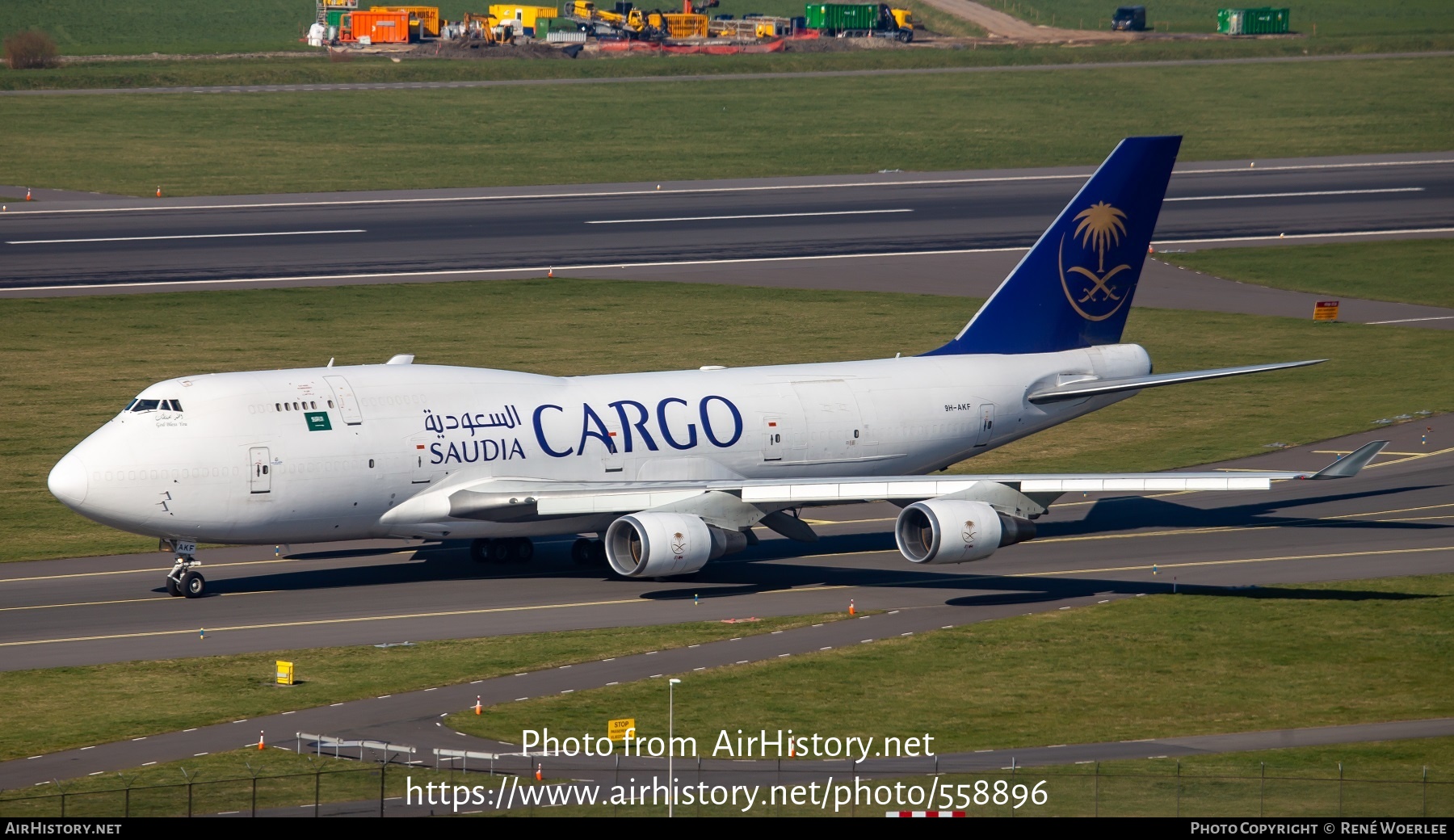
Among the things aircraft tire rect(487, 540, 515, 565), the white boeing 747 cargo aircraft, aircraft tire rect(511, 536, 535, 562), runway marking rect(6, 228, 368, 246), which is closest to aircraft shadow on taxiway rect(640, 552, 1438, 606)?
the white boeing 747 cargo aircraft

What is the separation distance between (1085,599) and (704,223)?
6210cm

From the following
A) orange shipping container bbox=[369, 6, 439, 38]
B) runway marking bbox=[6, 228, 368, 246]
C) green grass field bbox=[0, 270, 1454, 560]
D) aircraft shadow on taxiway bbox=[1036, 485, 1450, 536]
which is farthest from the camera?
orange shipping container bbox=[369, 6, 439, 38]

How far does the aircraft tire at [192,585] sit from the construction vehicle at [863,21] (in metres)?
153

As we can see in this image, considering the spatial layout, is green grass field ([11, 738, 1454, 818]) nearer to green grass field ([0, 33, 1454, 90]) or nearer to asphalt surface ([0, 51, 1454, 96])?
asphalt surface ([0, 51, 1454, 96])

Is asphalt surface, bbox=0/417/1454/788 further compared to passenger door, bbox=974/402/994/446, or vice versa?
passenger door, bbox=974/402/994/446

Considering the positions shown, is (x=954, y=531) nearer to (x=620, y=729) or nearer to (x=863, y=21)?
(x=620, y=729)

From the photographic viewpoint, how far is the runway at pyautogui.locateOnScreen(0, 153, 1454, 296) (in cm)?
9550

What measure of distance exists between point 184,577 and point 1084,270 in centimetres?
2813

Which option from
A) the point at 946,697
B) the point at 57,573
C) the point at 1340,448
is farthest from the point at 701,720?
the point at 1340,448

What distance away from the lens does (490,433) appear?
49938 millimetres

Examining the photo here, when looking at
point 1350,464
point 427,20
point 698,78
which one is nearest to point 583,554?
point 1350,464

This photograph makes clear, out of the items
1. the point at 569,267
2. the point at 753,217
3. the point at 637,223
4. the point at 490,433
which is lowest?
the point at 490,433

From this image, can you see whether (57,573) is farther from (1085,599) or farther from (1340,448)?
(1340,448)

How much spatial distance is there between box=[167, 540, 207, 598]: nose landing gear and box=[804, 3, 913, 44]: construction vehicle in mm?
152797
